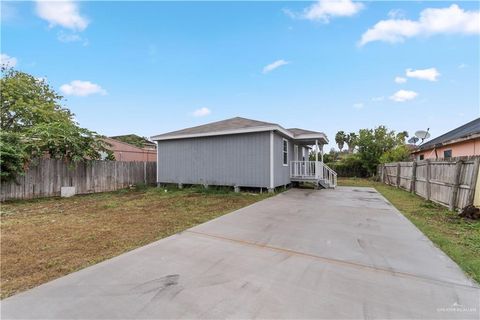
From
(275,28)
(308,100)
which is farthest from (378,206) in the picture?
(308,100)

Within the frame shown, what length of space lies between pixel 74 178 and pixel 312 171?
11692 mm

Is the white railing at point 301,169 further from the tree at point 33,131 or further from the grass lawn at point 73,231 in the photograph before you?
the tree at point 33,131

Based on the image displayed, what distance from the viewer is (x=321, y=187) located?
525 inches

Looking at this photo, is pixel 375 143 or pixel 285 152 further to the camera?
pixel 375 143

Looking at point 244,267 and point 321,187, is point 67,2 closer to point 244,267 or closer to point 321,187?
point 244,267

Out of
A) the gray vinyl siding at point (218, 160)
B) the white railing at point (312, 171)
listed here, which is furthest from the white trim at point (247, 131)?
the white railing at point (312, 171)

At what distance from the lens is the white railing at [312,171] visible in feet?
41.7

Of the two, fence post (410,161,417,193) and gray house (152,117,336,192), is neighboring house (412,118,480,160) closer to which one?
fence post (410,161,417,193)

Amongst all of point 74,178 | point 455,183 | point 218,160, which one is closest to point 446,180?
point 455,183

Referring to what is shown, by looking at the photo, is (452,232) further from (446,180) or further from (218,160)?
(218,160)

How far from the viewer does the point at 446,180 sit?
7.52 meters

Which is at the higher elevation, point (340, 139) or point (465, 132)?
point (340, 139)

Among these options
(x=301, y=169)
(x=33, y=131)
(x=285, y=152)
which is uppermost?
(x=33, y=131)

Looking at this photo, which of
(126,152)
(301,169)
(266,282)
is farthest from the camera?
(126,152)
